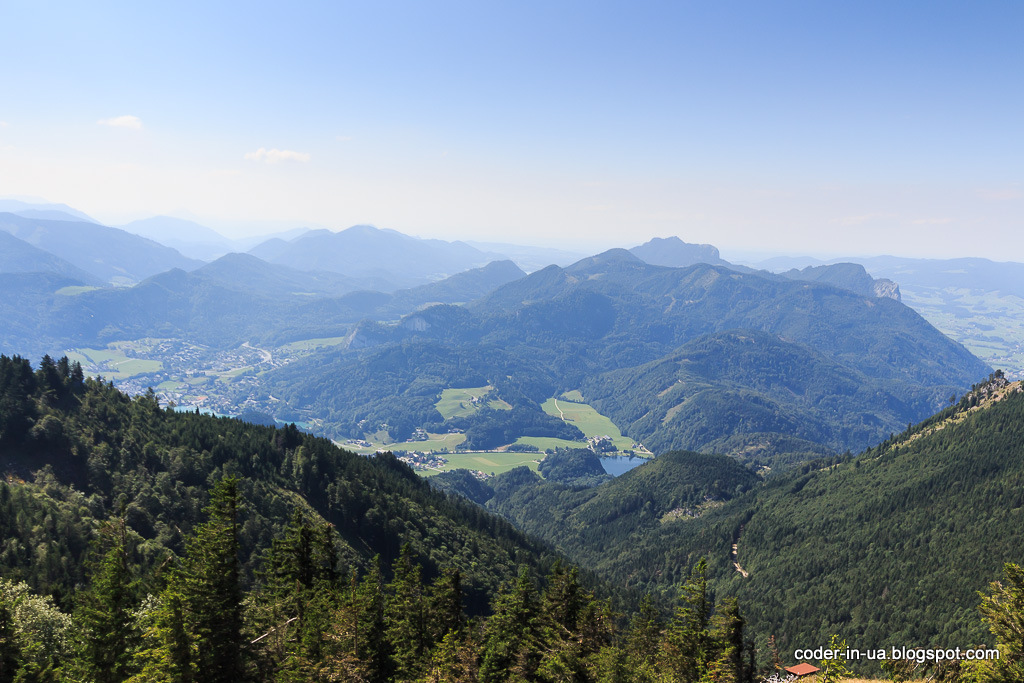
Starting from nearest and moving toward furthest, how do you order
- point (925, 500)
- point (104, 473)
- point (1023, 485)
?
point (104, 473), point (1023, 485), point (925, 500)

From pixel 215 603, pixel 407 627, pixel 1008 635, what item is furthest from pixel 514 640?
pixel 1008 635

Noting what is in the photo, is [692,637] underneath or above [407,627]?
above

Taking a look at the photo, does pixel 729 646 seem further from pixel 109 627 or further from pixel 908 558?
pixel 908 558

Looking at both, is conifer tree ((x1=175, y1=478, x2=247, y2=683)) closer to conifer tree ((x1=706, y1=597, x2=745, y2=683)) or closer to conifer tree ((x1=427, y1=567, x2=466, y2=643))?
conifer tree ((x1=427, y1=567, x2=466, y2=643))

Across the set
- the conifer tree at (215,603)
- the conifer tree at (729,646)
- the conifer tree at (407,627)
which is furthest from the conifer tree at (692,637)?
the conifer tree at (215,603)

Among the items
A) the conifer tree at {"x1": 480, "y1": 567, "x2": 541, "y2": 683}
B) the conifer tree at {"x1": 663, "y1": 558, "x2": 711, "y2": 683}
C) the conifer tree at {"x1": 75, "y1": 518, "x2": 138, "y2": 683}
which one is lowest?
the conifer tree at {"x1": 480, "y1": 567, "x2": 541, "y2": 683}

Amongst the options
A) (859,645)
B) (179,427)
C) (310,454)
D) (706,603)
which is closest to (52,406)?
(179,427)

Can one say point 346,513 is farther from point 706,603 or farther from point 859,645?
point 859,645

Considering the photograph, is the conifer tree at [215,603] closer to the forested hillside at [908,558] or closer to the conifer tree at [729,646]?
the conifer tree at [729,646]

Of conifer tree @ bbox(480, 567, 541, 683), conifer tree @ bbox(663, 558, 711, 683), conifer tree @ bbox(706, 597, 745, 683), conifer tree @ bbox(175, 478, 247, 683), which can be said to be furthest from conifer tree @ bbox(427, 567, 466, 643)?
conifer tree @ bbox(706, 597, 745, 683)

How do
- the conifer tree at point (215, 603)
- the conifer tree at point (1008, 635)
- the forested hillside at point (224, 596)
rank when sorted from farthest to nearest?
the conifer tree at point (1008, 635), the forested hillside at point (224, 596), the conifer tree at point (215, 603)

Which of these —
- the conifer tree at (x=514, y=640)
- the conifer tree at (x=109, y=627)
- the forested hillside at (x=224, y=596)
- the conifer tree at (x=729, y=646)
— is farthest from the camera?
the conifer tree at (x=514, y=640)
